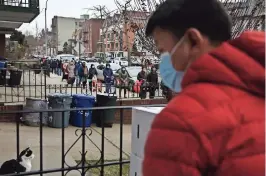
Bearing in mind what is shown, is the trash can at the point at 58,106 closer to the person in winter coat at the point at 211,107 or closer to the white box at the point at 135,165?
the white box at the point at 135,165

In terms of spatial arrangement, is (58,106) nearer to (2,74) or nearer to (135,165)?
(135,165)

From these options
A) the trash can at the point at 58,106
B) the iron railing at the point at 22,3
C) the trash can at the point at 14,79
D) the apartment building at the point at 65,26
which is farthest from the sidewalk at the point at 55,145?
the apartment building at the point at 65,26

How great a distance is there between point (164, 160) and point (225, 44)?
0.41m

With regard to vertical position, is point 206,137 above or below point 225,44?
below

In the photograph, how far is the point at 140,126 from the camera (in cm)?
281

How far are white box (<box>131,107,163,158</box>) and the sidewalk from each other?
2614mm

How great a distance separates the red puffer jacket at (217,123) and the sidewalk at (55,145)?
14.6 ft

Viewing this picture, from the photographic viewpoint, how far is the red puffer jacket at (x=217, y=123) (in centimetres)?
100

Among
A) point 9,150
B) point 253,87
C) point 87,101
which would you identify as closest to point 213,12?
point 253,87

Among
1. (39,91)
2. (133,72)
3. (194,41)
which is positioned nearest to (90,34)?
(133,72)

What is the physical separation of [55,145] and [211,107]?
21.3ft

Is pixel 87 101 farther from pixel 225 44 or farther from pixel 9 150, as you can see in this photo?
pixel 225 44

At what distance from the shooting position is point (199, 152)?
1.00 m

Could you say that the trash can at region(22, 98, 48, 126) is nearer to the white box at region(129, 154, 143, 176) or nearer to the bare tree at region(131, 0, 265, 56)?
the bare tree at region(131, 0, 265, 56)
